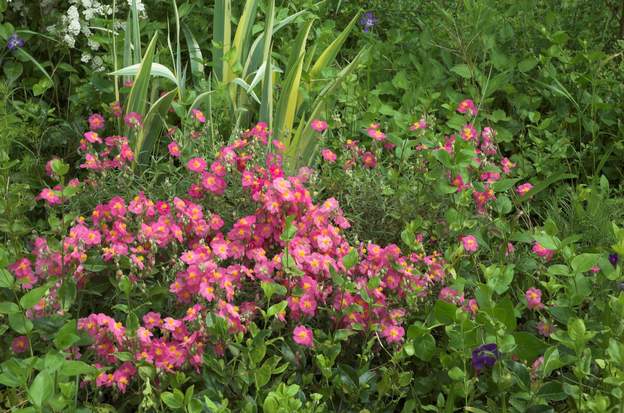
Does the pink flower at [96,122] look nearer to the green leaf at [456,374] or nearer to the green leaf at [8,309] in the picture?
the green leaf at [8,309]

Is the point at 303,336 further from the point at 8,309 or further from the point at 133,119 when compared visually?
the point at 133,119

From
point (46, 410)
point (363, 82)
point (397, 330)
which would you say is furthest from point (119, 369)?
point (363, 82)

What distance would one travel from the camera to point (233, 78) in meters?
3.35

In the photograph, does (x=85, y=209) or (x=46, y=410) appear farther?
(x=85, y=209)

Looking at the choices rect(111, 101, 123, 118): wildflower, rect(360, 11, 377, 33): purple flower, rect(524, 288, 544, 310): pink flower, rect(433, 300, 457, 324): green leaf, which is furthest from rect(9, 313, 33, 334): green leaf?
rect(360, 11, 377, 33): purple flower

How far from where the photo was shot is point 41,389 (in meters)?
1.71

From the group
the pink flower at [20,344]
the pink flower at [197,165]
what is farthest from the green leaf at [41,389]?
the pink flower at [197,165]

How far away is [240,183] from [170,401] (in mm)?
908

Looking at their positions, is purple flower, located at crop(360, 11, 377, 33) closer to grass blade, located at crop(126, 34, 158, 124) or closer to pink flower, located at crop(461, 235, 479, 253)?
grass blade, located at crop(126, 34, 158, 124)

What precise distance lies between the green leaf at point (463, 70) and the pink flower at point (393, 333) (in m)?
1.39

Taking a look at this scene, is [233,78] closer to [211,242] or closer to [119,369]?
[211,242]

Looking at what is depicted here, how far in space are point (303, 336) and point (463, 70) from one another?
1.58 m

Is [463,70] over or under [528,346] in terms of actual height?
under

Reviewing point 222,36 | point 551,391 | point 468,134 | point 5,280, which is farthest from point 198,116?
point 551,391
